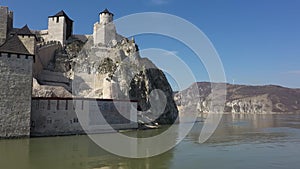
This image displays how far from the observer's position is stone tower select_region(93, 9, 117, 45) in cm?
4684

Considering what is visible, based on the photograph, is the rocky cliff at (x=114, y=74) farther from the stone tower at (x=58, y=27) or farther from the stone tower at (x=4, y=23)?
the stone tower at (x=4, y=23)

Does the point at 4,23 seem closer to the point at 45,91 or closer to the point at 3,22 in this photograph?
the point at 3,22

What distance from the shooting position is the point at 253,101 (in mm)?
144125

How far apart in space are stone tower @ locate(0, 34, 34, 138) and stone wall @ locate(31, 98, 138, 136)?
1530 millimetres

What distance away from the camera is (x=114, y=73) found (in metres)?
37.5

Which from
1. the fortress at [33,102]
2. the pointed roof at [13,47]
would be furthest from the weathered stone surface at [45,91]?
the pointed roof at [13,47]

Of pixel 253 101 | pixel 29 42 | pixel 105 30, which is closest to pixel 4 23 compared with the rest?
pixel 29 42

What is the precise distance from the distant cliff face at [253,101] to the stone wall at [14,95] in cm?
8012

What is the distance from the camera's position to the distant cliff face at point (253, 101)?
371ft

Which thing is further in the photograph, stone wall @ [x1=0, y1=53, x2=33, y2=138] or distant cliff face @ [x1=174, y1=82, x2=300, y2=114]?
distant cliff face @ [x1=174, y1=82, x2=300, y2=114]

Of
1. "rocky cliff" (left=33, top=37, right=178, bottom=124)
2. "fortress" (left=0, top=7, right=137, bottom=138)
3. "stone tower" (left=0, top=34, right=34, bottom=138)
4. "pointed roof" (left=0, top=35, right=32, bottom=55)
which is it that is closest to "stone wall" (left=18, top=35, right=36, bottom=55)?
"fortress" (left=0, top=7, right=137, bottom=138)

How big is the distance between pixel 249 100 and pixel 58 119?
445 feet

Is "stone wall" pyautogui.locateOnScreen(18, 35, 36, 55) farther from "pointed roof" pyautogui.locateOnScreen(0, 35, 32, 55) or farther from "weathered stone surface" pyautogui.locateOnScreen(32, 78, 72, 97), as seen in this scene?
"pointed roof" pyautogui.locateOnScreen(0, 35, 32, 55)

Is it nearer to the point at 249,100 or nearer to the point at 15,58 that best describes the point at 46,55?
the point at 15,58
